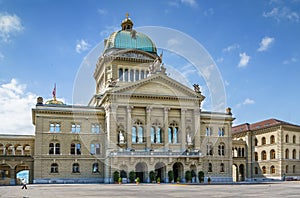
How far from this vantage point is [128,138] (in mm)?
71062

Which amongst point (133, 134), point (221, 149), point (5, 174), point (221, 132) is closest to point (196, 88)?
point (221, 132)

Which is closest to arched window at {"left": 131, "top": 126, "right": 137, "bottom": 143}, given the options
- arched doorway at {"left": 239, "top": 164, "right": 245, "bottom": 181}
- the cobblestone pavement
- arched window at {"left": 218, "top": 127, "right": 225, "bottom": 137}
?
arched window at {"left": 218, "top": 127, "right": 225, "bottom": 137}

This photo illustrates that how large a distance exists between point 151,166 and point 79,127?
15116 mm

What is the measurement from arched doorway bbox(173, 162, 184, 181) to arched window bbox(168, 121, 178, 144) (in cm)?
437

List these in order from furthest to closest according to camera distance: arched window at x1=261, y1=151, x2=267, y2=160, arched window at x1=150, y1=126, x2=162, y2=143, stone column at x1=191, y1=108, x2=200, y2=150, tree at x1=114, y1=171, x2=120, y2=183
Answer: arched window at x1=261, y1=151, x2=267, y2=160
stone column at x1=191, y1=108, x2=200, y2=150
arched window at x1=150, y1=126, x2=162, y2=143
tree at x1=114, y1=171, x2=120, y2=183

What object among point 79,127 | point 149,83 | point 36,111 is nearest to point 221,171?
point 149,83

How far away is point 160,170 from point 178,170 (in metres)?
4.10

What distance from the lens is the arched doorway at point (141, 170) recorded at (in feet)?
231

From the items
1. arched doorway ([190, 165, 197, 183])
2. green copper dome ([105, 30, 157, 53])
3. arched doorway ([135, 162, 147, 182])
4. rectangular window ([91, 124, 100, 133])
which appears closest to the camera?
arched doorway ([135, 162, 147, 182])

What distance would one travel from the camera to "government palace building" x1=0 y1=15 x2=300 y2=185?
2731 inches

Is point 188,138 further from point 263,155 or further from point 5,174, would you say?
point 5,174

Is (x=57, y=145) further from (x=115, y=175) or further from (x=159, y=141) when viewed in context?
(x=159, y=141)

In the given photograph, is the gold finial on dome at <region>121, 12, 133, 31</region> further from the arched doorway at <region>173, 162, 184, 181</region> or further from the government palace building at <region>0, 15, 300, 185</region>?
the arched doorway at <region>173, 162, 184, 181</region>

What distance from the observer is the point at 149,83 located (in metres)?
74.1
